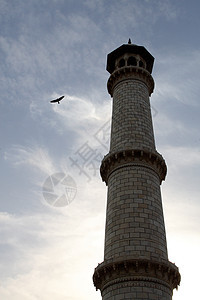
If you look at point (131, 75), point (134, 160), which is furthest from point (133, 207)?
point (131, 75)

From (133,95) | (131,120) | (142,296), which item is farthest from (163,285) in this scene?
(133,95)

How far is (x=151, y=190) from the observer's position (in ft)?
67.0

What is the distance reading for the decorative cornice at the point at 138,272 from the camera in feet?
55.9

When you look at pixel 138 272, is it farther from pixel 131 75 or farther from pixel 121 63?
pixel 121 63

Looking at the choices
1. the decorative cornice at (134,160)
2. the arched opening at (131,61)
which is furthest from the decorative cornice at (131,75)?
the decorative cornice at (134,160)

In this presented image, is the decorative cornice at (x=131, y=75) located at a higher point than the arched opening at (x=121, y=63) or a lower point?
lower

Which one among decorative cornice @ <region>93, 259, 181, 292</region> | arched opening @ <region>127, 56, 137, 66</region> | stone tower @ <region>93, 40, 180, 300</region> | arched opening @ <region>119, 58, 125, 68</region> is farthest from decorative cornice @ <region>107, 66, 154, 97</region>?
decorative cornice @ <region>93, 259, 181, 292</region>

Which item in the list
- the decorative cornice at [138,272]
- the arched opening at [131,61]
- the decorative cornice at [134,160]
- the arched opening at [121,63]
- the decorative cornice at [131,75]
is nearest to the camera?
the decorative cornice at [138,272]

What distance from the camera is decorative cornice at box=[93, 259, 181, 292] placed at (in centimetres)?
1705

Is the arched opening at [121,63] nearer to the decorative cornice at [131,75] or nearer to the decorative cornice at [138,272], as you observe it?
the decorative cornice at [131,75]

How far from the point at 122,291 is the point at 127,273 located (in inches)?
34.8

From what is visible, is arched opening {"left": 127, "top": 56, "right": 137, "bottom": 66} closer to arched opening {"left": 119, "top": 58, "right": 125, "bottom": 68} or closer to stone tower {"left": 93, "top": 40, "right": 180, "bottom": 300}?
arched opening {"left": 119, "top": 58, "right": 125, "bottom": 68}

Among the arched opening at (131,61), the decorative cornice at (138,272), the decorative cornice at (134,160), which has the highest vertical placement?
the arched opening at (131,61)

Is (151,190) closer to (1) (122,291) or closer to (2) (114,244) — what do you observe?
(2) (114,244)
